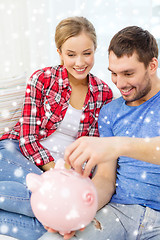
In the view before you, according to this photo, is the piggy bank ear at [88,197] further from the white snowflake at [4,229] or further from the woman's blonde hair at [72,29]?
the woman's blonde hair at [72,29]

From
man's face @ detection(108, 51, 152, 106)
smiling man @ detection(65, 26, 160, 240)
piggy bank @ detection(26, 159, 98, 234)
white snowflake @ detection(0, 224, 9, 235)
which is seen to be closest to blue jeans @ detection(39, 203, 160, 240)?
smiling man @ detection(65, 26, 160, 240)

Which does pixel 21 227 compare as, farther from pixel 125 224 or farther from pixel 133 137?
pixel 133 137

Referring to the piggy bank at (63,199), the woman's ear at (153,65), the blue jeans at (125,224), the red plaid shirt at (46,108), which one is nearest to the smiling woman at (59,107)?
the red plaid shirt at (46,108)

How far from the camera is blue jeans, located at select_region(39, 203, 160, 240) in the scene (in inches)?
40.5

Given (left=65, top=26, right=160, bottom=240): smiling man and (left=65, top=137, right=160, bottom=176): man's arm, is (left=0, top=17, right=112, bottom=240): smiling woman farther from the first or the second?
(left=65, top=137, right=160, bottom=176): man's arm

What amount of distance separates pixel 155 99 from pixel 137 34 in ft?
0.92

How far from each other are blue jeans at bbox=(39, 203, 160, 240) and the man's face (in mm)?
448

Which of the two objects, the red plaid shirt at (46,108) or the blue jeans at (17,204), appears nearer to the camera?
the blue jeans at (17,204)

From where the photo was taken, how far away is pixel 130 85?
3.92 ft

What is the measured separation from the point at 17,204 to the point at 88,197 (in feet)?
1.75

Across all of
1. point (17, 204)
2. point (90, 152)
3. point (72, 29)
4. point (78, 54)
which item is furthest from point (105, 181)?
Answer: point (72, 29)

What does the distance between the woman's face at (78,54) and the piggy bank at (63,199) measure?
75 cm

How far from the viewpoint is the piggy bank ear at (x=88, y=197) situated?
786mm

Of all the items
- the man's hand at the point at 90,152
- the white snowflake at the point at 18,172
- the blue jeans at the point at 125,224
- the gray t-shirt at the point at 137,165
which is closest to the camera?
the man's hand at the point at 90,152
